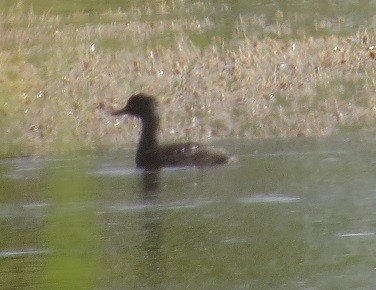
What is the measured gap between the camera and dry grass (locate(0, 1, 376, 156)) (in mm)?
11808

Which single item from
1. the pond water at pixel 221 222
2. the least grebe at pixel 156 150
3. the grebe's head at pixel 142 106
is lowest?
the pond water at pixel 221 222

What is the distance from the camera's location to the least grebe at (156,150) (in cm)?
955

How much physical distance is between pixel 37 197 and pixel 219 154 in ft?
5.66

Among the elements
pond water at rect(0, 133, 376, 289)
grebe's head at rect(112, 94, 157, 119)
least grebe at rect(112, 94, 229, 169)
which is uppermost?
grebe's head at rect(112, 94, 157, 119)

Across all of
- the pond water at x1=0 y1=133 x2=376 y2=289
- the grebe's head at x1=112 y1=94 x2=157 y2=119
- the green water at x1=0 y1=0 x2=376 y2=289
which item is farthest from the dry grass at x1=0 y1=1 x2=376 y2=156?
the pond water at x1=0 y1=133 x2=376 y2=289

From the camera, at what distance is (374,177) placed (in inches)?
339

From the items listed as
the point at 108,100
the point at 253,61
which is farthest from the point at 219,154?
the point at 253,61

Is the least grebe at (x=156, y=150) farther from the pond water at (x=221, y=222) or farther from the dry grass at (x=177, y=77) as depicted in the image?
the dry grass at (x=177, y=77)

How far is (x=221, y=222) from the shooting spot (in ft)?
24.0

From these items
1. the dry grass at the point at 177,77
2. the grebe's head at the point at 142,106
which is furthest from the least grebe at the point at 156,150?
the dry grass at the point at 177,77

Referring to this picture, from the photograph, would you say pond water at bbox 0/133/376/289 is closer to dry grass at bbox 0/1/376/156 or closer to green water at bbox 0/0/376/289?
green water at bbox 0/0/376/289

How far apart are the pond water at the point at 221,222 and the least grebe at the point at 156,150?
0.10 meters

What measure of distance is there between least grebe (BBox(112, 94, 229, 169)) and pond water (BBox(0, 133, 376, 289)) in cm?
10

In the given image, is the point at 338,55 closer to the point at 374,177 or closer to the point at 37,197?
the point at 374,177
